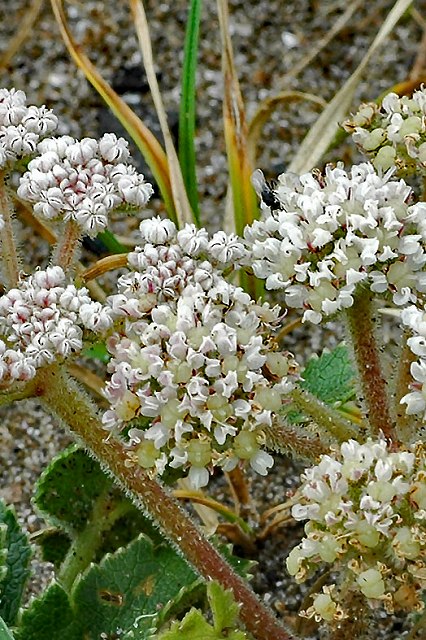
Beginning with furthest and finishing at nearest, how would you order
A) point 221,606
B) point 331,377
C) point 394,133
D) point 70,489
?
1. point 331,377
2. point 70,489
3. point 394,133
4. point 221,606

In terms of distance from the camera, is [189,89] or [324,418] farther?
[189,89]

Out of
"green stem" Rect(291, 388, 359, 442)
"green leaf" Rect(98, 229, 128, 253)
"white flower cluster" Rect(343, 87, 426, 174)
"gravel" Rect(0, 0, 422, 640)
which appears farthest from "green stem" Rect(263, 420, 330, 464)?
"gravel" Rect(0, 0, 422, 640)

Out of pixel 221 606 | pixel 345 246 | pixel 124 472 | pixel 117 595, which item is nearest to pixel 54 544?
pixel 117 595

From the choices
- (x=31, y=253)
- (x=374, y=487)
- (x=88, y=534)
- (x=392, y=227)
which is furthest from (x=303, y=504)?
(x=31, y=253)

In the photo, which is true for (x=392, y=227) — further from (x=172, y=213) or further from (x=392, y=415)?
(x=172, y=213)

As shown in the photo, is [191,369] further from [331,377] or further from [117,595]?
[331,377]

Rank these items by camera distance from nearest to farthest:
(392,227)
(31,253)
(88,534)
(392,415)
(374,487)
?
(374,487) < (392,227) < (392,415) < (88,534) < (31,253)

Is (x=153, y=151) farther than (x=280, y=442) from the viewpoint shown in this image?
Yes
